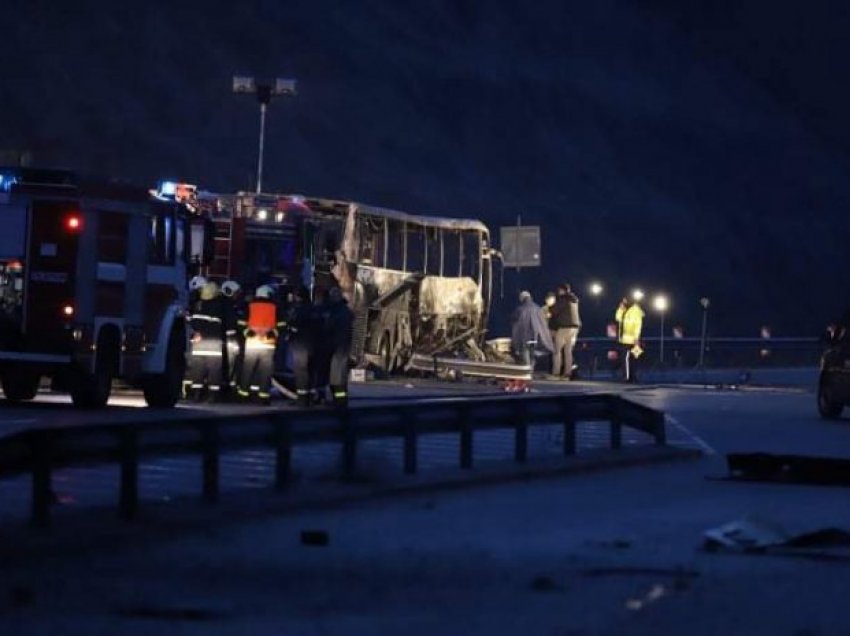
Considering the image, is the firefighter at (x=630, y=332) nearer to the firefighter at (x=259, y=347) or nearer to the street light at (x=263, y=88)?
the street light at (x=263, y=88)

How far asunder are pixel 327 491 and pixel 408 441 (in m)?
1.80

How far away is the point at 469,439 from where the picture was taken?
1941 centimetres

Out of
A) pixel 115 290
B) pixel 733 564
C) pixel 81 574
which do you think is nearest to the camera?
pixel 81 574

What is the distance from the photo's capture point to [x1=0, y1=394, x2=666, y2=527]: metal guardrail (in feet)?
44.4

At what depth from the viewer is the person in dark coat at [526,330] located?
44.1 m

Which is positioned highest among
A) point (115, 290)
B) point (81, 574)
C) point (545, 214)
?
point (545, 214)

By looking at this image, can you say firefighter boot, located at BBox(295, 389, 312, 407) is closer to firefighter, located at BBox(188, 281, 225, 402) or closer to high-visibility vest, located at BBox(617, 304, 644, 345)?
firefighter, located at BBox(188, 281, 225, 402)

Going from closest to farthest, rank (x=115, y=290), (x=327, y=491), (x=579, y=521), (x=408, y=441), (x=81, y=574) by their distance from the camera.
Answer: (x=81, y=574) < (x=579, y=521) < (x=327, y=491) < (x=408, y=441) < (x=115, y=290)

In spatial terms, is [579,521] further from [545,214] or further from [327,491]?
[545,214]

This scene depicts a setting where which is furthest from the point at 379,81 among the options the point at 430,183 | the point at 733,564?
the point at 733,564

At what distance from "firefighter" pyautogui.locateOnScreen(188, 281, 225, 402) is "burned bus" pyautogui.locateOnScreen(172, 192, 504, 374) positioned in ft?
9.84

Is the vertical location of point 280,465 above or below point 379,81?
below

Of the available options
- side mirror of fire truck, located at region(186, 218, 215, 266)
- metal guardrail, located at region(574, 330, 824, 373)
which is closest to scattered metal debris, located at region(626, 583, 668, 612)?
side mirror of fire truck, located at region(186, 218, 215, 266)

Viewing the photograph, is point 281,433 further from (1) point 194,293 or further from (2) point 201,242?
(2) point 201,242
